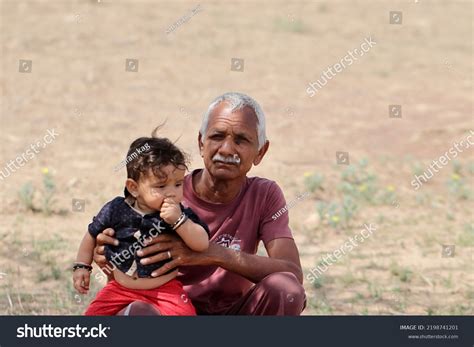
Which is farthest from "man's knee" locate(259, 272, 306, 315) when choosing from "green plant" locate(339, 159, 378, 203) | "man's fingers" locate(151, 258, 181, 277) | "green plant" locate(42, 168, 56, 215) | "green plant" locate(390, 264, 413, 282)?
"green plant" locate(339, 159, 378, 203)

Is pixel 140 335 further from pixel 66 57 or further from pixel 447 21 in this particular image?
pixel 447 21

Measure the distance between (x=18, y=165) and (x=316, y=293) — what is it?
11.8 feet

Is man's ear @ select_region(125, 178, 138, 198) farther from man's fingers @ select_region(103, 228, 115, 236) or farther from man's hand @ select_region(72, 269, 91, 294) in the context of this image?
man's hand @ select_region(72, 269, 91, 294)

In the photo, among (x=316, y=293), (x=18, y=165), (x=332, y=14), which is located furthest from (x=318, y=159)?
(x=332, y=14)

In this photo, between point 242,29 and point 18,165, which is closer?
point 18,165

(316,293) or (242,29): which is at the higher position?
(242,29)

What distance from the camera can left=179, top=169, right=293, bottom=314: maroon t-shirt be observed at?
15.0 feet

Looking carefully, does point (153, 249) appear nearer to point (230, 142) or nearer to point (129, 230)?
point (129, 230)

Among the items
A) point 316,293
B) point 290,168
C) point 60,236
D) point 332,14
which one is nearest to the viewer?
point 316,293

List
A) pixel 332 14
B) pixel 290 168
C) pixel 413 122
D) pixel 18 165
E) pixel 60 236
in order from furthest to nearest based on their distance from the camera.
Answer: pixel 332 14 → pixel 413 122 → pixel 290 168 → pixel 18 165 → pixel 60 236

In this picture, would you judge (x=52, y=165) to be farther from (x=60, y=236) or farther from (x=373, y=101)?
(x=373, y=101)

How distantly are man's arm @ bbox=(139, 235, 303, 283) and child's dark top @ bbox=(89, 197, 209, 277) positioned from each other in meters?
0.03

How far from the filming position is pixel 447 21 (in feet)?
52.5

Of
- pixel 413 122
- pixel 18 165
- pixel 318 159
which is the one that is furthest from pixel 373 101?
pixel 18 165
